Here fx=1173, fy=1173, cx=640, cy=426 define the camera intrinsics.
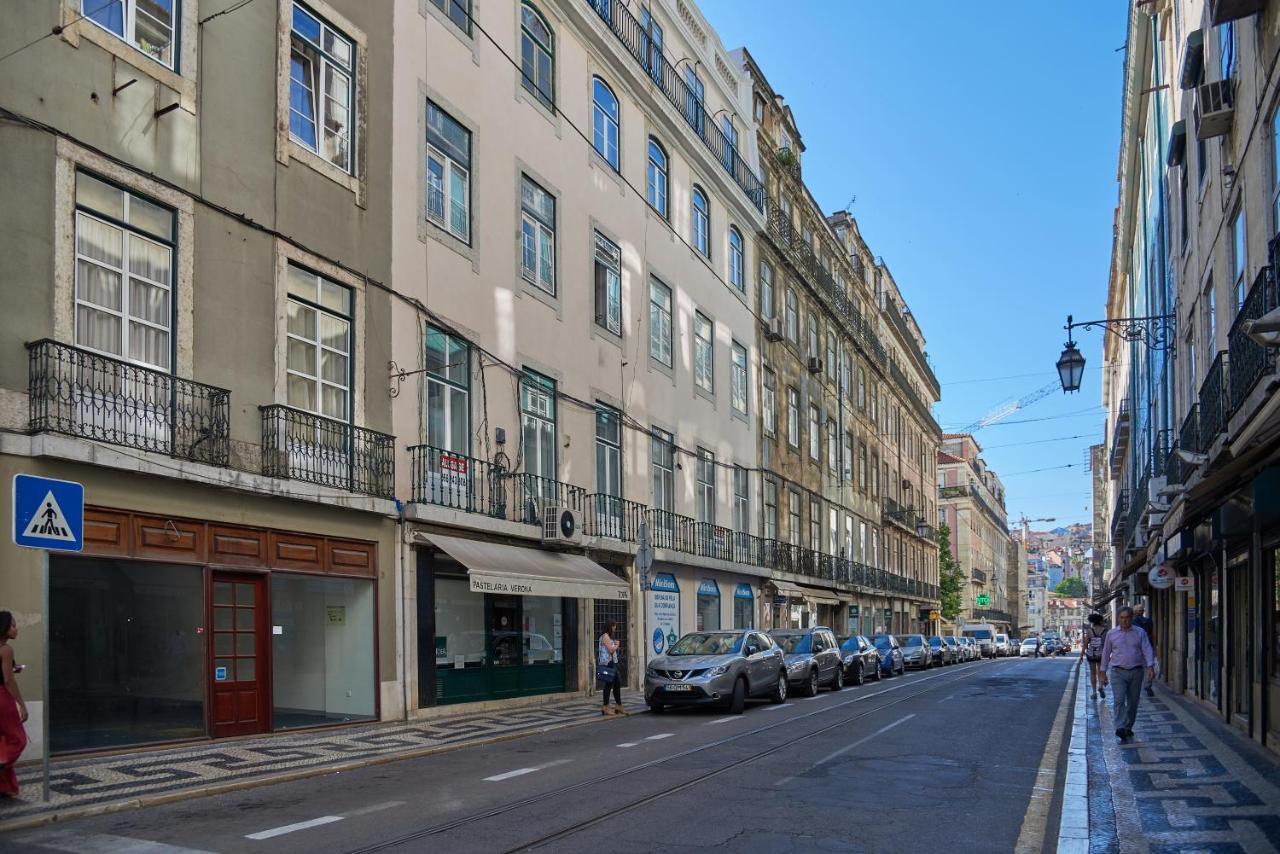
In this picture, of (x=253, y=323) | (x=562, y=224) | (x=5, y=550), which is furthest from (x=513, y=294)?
(x=5, y=550)

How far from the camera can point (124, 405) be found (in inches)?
511

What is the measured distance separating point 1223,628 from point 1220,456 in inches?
172

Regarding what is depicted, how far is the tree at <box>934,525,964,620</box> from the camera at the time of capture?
78.8m

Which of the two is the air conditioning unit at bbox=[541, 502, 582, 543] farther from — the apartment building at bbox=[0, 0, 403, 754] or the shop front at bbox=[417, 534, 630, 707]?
the apartment building at bbox=[0, 0, 403, 754]

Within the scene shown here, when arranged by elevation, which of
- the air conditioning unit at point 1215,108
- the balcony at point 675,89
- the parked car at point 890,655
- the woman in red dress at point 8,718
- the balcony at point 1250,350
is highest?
the balcony at point 675,89

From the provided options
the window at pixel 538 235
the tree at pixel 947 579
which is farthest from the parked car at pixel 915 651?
the tree at pixel 947 579

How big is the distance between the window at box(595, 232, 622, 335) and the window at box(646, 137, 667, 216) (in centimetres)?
296

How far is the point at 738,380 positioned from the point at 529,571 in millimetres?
16789

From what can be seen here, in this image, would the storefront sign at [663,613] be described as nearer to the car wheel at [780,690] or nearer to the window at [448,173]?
the car wheel at [780,690]

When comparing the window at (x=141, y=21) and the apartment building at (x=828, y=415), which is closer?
the window at (x=141, y=21)

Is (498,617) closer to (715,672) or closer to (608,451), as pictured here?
(715,672)

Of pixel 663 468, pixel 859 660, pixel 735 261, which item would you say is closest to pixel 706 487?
pixel 663 468

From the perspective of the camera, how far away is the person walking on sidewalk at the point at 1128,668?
14330 mm

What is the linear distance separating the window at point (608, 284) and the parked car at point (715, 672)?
7.75 meters
